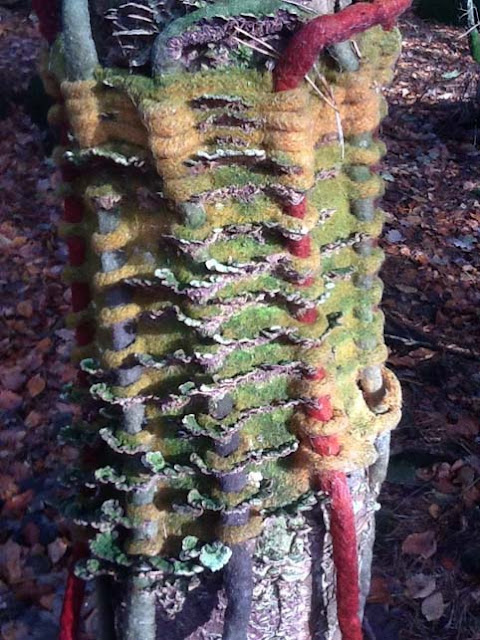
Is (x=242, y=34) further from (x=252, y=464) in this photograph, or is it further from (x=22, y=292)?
(x=22, y=292)

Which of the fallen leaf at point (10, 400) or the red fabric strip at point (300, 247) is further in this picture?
the fallen leaf at point (10, 400)

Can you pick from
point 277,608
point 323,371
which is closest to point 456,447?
point 277,608

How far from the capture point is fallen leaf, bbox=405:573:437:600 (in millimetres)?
1895

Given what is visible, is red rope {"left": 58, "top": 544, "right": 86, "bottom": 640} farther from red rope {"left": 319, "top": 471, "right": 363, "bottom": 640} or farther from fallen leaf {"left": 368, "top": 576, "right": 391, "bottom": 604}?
fallen leaf {"left": 368, "top": 576, "right": 391, "bottom": 604}

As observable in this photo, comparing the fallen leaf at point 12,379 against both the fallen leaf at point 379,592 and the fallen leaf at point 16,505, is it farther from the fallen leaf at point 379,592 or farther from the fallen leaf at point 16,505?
the fallen leaf at point 379,592

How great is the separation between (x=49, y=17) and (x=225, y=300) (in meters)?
Answer: 0.38

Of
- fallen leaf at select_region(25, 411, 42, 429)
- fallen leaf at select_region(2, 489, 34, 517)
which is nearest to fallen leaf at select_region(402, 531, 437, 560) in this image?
fallen leaf at select_region(2, 489, 34, 517)

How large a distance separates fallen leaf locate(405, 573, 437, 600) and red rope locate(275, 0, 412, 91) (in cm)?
150

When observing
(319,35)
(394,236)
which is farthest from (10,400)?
(319,35)

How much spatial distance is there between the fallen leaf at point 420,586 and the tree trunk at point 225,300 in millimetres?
930

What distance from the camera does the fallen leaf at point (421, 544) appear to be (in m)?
2.00

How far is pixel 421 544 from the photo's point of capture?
2.02 meters

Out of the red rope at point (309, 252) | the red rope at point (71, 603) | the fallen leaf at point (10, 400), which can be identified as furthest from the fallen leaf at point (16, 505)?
the red rope at point (309, 252)

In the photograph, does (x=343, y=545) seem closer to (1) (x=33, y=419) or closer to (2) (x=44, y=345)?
(1) (x=33, y=419)
